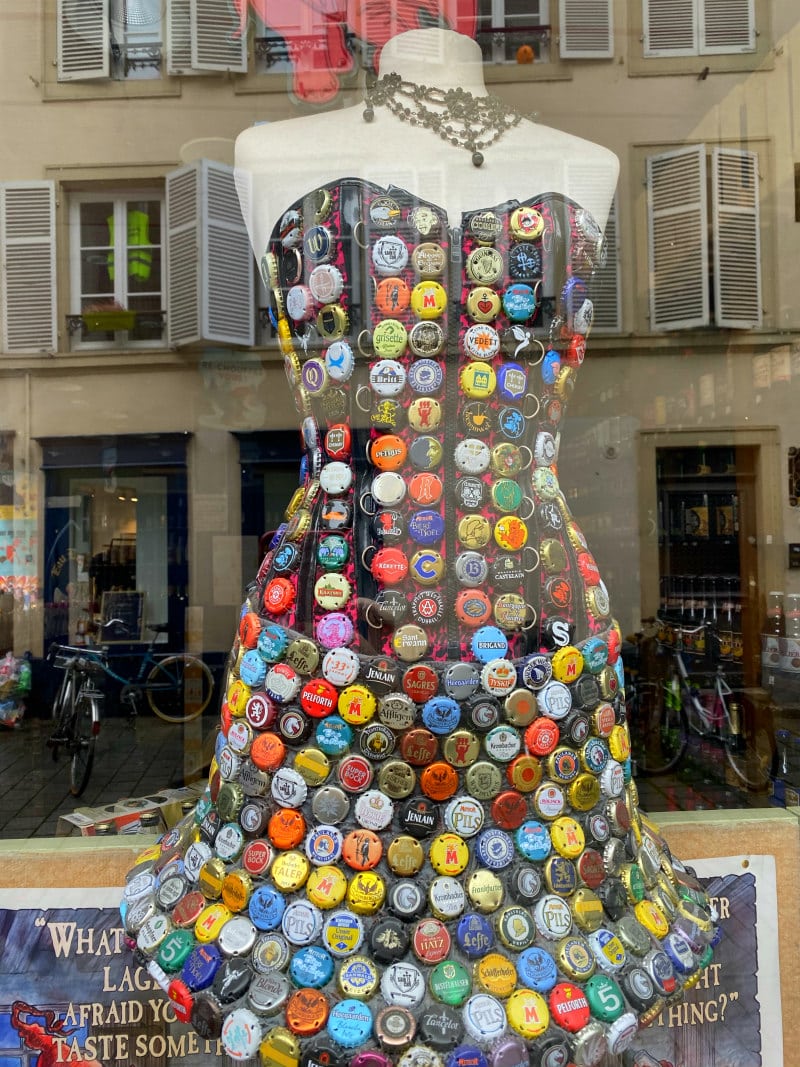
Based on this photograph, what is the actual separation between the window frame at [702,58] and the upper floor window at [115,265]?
1.49 metres

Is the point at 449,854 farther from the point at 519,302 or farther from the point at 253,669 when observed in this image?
the point at 519,302

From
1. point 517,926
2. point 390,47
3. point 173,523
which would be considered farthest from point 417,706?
point 173,523

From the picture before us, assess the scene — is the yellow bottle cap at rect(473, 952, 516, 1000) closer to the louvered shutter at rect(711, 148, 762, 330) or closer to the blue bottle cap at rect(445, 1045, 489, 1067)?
the blue bottle cap at rect(445, 1045, 489, 1067)

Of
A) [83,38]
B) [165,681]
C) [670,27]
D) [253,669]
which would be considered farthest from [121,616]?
[670,27]

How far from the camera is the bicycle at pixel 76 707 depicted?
2.47 metres

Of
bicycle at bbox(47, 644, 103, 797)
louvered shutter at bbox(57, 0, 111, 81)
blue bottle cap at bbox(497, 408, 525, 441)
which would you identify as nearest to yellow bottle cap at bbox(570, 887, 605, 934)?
blue bottle cap at bbox(497, 408, 525, 441)

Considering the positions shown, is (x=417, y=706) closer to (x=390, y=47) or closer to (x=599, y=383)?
(x=390, y=47)

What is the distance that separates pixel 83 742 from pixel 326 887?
73.1 inches

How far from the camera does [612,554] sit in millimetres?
2672

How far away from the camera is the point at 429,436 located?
3.31ft

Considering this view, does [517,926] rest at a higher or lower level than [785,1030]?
higher

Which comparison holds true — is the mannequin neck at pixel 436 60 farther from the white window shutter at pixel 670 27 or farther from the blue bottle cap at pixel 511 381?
the white window shutter at pixel 670 27

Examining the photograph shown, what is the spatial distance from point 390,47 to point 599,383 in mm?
1665

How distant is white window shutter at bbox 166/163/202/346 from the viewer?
2.47m
